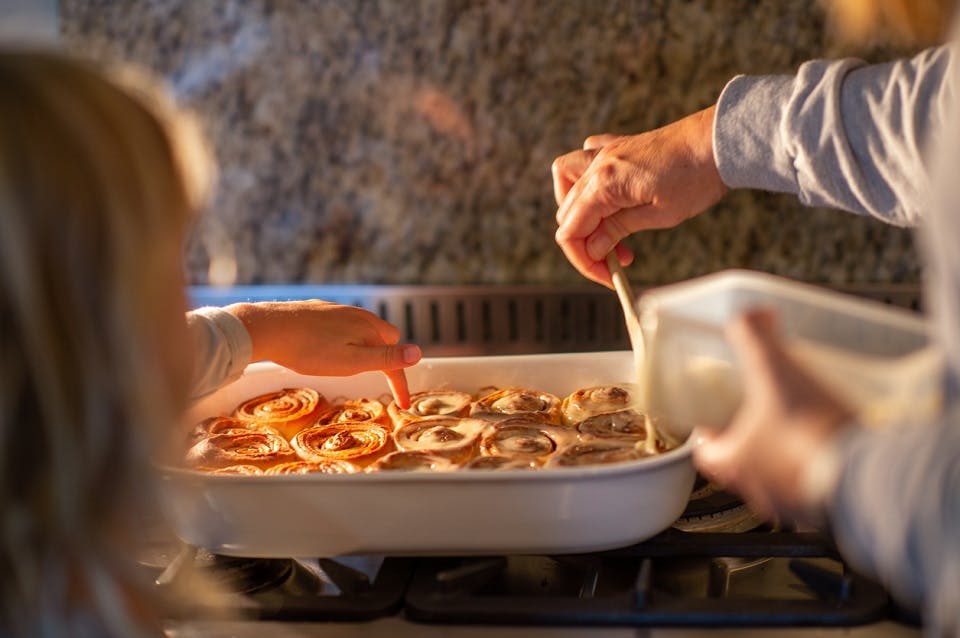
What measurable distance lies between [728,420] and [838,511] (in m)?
0.15

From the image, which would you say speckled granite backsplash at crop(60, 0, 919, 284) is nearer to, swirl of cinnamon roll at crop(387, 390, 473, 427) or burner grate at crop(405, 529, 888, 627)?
swirl of cinnamon roll at crop(387, 390, 473, 427)

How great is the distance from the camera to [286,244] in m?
1.39

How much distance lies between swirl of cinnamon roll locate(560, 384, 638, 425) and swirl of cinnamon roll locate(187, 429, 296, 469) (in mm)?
277

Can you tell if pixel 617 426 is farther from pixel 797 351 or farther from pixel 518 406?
pixel 797 351

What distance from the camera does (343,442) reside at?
2.87 ft

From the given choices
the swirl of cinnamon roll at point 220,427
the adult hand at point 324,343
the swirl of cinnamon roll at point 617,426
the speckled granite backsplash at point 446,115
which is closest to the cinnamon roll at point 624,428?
the swirl of cinnamon roll at point 617,426

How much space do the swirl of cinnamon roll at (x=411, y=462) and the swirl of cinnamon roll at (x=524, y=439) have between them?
43 mm

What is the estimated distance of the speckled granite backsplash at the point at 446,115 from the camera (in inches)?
49.0

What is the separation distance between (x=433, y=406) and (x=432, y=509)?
26 cm

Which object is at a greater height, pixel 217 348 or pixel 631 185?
pixel 631 185

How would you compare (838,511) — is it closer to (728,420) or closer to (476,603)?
(728,420)

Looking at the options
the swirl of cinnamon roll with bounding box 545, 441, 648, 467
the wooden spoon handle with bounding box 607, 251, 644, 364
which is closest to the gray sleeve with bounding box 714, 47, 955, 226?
the wooden spoon handle with bounding box 607, 251, 644, 364

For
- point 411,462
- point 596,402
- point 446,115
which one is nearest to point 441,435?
point 411,462

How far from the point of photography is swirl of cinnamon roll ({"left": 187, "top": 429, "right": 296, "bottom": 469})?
2.76 ft
